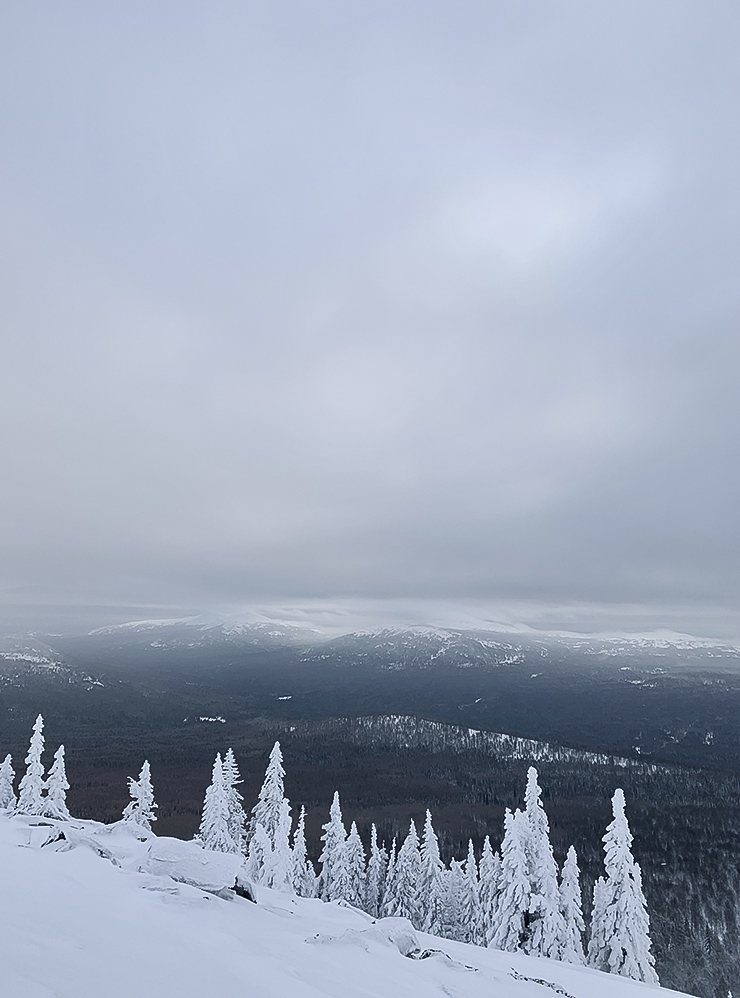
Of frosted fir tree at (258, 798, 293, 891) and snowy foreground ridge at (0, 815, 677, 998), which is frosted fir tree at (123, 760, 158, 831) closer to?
frosted fir tree at (258, 798, 293, 891)

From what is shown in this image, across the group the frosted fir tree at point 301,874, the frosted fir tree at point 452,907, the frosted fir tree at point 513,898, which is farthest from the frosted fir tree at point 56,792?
Result: the frosted fir tree at point 513,898

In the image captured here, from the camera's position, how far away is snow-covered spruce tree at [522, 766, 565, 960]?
115 ft

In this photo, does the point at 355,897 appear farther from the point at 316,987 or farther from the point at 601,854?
the point at 601,854

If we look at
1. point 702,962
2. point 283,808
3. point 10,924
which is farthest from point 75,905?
point 702,962

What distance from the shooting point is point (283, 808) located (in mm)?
46906

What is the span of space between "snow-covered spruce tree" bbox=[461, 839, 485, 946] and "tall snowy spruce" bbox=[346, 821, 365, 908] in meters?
10.5

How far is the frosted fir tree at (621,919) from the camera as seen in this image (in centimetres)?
3353

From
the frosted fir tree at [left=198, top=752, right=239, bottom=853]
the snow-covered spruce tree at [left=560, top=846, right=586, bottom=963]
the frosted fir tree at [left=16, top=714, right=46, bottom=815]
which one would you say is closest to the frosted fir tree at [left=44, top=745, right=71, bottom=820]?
the frosted fir tree at [left=16, top=714, right=46, bottom=815]

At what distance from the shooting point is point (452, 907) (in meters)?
45.0

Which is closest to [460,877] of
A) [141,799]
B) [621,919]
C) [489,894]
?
[489,894]

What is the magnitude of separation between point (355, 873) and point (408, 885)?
220 inches

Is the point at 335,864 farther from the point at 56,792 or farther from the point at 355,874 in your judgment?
the point at 56,792

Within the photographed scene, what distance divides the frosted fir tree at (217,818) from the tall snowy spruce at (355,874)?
A: 1181 cm

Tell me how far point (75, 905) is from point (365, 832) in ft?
563
